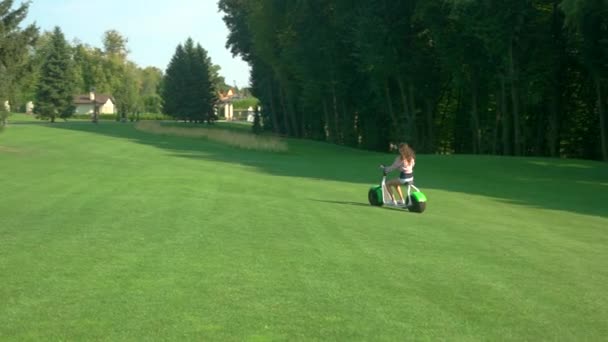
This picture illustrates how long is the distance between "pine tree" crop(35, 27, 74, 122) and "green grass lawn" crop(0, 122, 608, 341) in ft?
227

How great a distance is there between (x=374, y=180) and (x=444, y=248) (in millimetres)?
14219

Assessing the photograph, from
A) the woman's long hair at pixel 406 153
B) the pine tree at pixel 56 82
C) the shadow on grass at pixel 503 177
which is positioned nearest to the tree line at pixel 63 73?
the pine tree at pixel 56 82

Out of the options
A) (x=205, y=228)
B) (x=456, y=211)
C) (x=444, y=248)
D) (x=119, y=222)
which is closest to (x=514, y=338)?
(x=444, y=248)

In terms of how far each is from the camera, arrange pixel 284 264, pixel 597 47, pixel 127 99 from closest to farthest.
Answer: pixel 284 264, pixel 597 47, pixel 127 99

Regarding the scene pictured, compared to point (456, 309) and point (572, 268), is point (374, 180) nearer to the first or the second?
point (572, 268)

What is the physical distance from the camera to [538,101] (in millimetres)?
37750

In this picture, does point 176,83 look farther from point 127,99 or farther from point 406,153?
point 406,153

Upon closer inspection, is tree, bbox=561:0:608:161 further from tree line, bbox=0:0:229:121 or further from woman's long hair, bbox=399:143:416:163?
tree line, bbox=0:0:229:121

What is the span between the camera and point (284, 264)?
9.54m

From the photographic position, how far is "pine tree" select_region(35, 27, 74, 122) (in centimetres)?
8469

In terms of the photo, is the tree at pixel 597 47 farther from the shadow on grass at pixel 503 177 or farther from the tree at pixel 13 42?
the tree at pixel 13 42

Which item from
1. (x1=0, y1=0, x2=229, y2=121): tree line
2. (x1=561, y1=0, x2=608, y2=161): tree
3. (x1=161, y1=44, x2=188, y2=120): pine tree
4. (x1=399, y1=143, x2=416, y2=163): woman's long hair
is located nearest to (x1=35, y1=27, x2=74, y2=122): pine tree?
(x1=0, y1=0, x2=229, y2=121): tree line

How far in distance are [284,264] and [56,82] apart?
82320mm

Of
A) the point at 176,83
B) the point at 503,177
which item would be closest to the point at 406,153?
the point at 503,177
